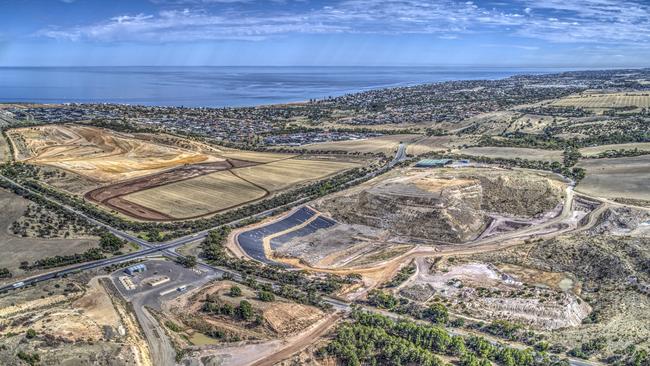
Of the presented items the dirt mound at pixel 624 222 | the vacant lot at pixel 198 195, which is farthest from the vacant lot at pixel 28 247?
the dirt mound at pixel 624 222

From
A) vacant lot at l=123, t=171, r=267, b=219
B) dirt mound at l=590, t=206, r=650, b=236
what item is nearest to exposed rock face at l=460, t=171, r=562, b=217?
dirt mound at l=590, t=206, r=650, b=236

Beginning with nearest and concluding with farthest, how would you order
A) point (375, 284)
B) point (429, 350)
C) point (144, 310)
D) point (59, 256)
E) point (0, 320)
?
point (429, 350), point (0, 320), point (144, 310), point (375, 284), point (59, 256)

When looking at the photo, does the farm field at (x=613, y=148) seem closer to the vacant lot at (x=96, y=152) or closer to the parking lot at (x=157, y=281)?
the vacant lot at (x=96, y=152)

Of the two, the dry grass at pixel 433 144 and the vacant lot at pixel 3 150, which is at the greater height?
the vacant lot at pixel 3 150

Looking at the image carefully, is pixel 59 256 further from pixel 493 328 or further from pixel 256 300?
pixel 493 328

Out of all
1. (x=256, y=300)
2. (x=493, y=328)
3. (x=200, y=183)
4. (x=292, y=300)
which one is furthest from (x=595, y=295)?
(x=200, y=183)
